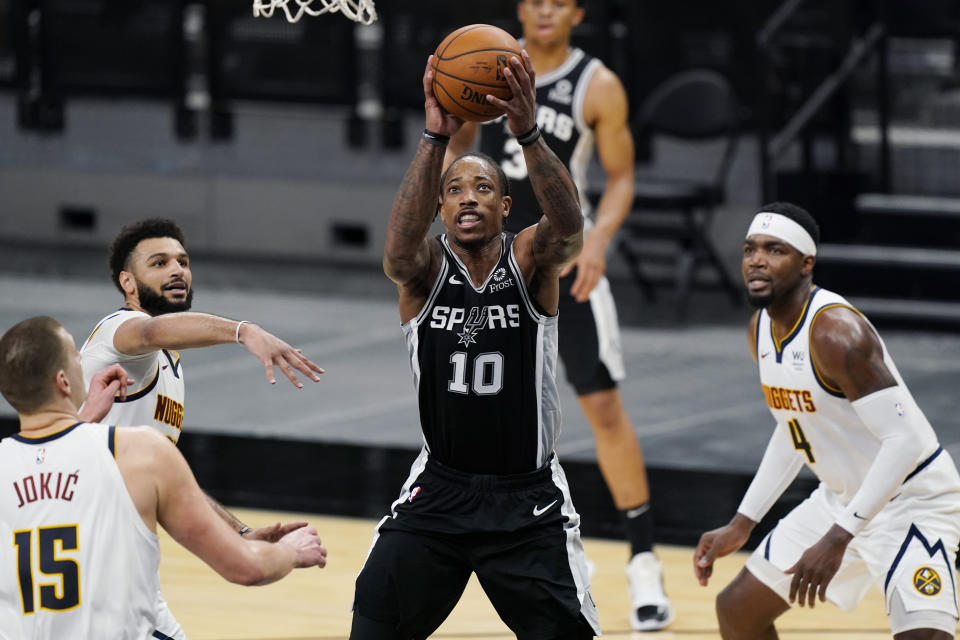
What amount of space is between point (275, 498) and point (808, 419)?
320 cm

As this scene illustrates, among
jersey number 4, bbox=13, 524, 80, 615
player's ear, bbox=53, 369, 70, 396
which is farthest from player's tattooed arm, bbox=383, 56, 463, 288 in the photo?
jersey number 4, bbox=13, 524, 80, 615

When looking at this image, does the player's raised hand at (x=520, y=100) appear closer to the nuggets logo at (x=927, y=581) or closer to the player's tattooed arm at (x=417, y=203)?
the player's tattooed arm at (x=417, y=203)

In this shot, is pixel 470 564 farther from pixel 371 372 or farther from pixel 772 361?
pixel 371 372

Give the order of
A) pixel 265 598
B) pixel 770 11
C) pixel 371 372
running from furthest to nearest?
pixel 770 11
pixel 371 372
pixel 265 598

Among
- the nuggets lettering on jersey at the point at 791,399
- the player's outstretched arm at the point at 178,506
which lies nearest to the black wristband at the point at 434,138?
the player's outstretched arm at the point at 178,506

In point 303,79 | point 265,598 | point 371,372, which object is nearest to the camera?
point 265,598

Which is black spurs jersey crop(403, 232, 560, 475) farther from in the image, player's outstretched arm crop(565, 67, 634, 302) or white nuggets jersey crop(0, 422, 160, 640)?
player's outstretched arm crop(565, 67, 634, 302)

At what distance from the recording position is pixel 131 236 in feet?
15.5

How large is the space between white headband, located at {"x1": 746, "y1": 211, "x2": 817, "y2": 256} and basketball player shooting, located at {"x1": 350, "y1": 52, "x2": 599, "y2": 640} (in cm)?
70

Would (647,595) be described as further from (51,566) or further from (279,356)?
(51,566)

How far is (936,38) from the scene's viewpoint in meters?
10.7

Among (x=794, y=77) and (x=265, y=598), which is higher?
(x=794, y=77)

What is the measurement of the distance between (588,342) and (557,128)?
789 millimetres

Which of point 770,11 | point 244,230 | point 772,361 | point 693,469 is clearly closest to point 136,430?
point 772,361
